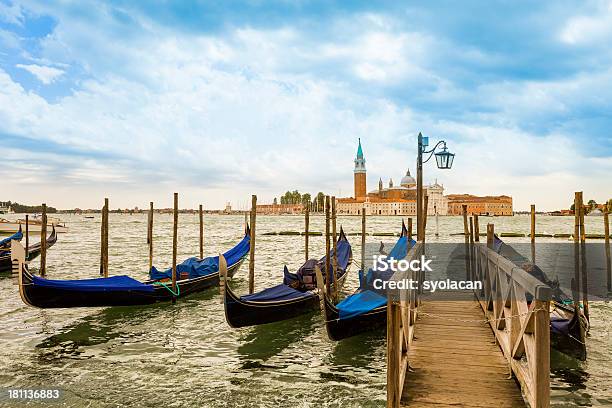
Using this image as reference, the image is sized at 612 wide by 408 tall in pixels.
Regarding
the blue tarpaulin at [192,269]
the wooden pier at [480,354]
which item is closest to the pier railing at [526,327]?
the wooden pier at [480,354]

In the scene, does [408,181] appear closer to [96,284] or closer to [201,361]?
[96,284]

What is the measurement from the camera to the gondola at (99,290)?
6727 millimetres

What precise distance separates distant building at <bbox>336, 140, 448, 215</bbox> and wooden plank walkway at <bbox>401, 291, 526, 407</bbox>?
92782mm

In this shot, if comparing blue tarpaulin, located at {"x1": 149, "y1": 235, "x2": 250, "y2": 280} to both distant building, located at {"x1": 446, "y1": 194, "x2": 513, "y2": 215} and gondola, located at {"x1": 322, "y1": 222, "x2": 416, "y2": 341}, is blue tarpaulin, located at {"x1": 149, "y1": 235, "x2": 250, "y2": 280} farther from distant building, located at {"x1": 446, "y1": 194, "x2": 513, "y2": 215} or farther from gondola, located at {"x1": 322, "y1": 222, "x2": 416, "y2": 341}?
distant building, located at {"x1": 446, "y1": 194, "x2": 513, "y2": 215}

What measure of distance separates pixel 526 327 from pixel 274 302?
175 inches

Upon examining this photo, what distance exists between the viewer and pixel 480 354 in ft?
13.9

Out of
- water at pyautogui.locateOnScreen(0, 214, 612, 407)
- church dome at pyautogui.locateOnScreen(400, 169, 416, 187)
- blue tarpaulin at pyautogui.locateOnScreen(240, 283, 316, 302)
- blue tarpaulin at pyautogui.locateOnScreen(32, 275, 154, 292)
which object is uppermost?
church dome at pyautogui.locateOnScreen(400, 169, 416, 187)

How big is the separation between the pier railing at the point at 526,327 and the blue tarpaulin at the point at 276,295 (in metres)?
3.23

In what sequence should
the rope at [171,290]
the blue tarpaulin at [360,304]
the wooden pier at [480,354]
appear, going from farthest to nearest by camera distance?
the rope at [171,290]
the blue tarpaulin at [360,304]
the wooden pier at [480,354]

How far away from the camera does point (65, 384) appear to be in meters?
4.99

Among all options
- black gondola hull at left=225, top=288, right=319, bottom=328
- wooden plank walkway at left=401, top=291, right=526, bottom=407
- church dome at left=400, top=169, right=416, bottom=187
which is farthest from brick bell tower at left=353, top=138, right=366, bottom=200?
wooden plank walkway at left=401, top=291, right=526, bottom=407

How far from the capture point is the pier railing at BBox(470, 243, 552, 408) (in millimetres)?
2555

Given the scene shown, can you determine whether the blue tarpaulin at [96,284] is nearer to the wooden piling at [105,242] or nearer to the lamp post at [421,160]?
the wooden piling at [105,242]

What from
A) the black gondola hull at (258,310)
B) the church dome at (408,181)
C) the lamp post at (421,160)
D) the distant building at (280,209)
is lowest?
the black gondola hull at (258,310)
